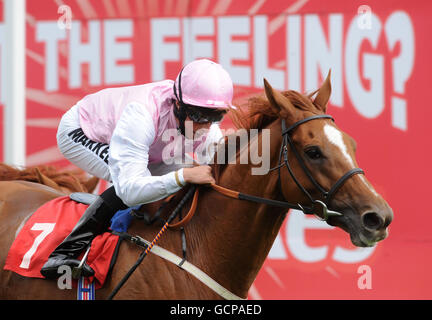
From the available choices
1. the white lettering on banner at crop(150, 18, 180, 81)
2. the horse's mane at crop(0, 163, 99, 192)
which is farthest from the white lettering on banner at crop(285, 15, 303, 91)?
the horse's mane at crop(0, 163, 99, 192)

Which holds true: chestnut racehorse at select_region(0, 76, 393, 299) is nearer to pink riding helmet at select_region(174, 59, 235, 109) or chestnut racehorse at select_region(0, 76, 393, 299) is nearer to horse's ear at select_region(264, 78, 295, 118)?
horse's ear at select_region(264, 78, 295, 118)

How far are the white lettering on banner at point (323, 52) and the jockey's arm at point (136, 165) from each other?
310cm

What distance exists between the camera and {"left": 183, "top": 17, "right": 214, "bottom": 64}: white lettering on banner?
5582 mm

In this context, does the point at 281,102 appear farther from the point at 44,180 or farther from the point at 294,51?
the point at 294,51

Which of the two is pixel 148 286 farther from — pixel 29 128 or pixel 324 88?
pixel 29 128

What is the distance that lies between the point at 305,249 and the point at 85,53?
118 inches

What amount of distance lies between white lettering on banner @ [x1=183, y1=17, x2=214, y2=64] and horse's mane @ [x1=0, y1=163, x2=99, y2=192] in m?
2.03

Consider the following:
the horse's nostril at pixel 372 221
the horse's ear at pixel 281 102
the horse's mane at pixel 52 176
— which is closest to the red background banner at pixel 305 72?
the horse's mane at pixel 52 176

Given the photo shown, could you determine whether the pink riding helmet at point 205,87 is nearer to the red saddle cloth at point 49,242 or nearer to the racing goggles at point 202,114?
the racing goggles at point 202,114

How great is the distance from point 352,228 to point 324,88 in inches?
29.8

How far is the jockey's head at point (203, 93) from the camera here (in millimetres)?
2709

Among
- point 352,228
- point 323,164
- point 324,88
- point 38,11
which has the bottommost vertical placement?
point 352,228
